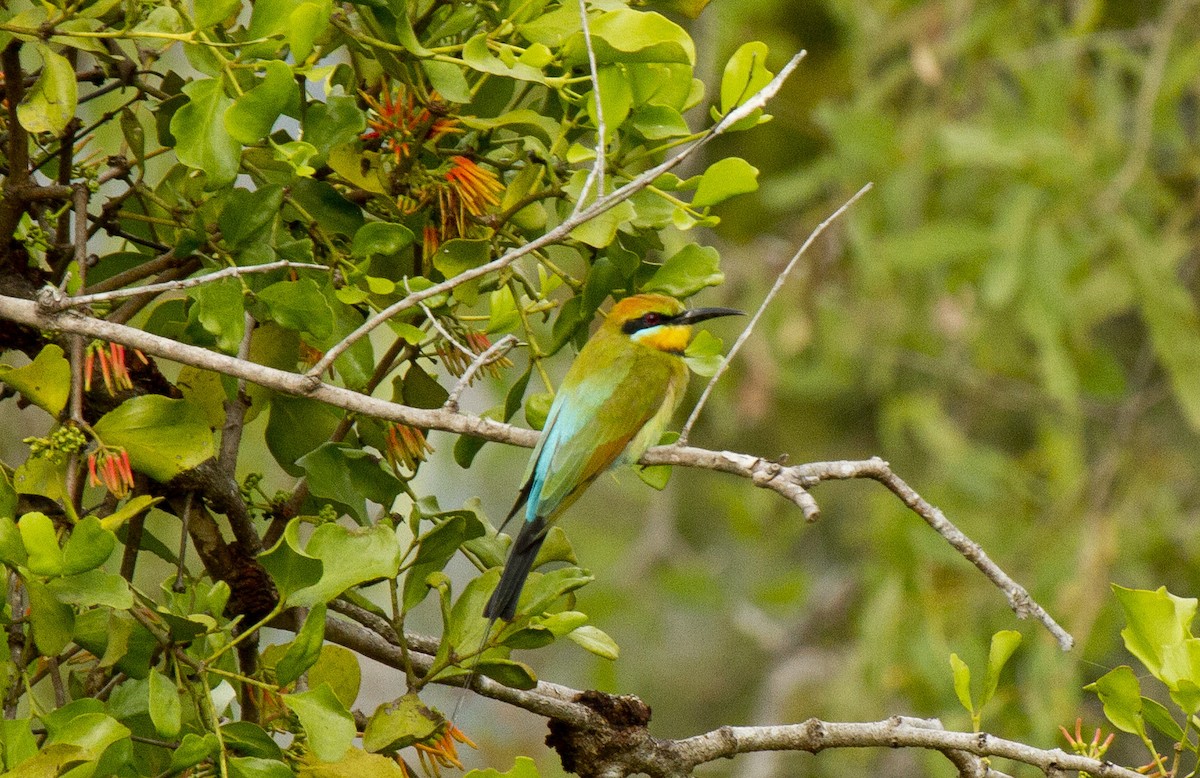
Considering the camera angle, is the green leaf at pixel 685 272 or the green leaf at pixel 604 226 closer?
the green leaf at pixel 604 226

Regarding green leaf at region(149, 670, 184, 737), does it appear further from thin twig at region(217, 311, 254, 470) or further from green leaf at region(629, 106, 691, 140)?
green leaf at region(629, 106, 691, 140)

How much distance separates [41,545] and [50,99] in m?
0.54

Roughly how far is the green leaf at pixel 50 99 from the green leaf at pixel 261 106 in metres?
0.21

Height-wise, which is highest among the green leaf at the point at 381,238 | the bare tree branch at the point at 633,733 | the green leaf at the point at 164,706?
the green leaf at the point at 381,238

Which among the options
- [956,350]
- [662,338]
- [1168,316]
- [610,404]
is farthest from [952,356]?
[610,404]

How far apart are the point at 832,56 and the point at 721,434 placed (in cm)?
228

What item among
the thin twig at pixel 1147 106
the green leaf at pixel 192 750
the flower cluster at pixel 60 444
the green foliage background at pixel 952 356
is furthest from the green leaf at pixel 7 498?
the thin twig at pixel 1147 106

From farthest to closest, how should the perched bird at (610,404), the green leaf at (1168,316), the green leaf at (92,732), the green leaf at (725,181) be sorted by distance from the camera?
the green leaf at (1168,316), the perched bird at (610,404), the green leaf at (725,181), the green leaf at (92,732)

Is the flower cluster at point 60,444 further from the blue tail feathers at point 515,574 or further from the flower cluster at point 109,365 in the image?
the blue tail feathers at point 515,574

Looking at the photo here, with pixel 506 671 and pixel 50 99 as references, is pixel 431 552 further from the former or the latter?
pixel 50 99

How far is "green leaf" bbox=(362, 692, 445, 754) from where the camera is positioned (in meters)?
1.55

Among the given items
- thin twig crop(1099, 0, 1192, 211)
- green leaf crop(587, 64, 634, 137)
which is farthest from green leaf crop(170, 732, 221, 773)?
thin twig crop(1099, 0, 1192, 211)

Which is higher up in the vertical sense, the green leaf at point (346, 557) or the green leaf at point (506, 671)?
the green leaf at point (346, 557)

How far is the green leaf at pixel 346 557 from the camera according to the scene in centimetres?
144
